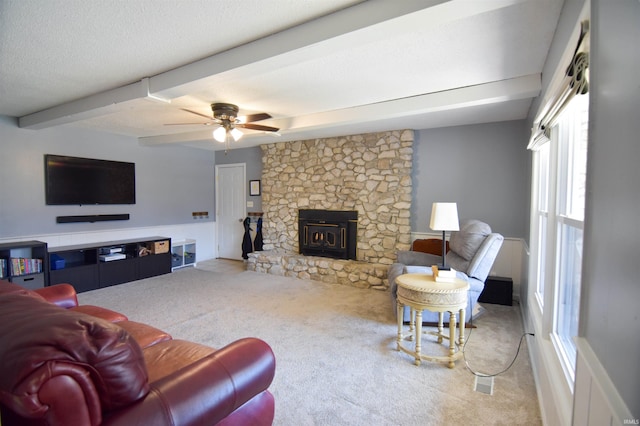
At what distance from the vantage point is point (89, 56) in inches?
88.3

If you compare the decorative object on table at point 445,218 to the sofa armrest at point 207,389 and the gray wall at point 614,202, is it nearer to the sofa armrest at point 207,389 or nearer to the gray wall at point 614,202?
the gray wall at point 614,202

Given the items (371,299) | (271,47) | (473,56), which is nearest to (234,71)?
(271,47)

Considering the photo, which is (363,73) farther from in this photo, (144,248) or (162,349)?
(144,248)

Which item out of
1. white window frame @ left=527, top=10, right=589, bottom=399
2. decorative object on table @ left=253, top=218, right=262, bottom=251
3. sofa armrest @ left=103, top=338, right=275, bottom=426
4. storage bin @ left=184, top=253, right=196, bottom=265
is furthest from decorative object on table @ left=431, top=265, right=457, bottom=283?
storage bin @ left=184, top=253, right=196, bottom=265

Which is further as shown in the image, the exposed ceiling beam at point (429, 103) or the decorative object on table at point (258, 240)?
the decorative object on table at point (258, 240)

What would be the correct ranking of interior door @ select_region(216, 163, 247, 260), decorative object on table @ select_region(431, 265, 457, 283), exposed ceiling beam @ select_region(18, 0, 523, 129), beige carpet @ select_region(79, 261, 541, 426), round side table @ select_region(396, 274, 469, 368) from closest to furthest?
1. exposed ceiling beam @ select_region(18, 0, 523, 129)
2. beige carpet @ select_region(79, 261, 541, 426)
3. round side table @ select_region(396, 274, 469, 368)
4. decorative object on table @ select_region(431, 265, 457, 283)
5. interior door @ select_region(216, 163, 247, 260)

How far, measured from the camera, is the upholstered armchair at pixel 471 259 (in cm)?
298

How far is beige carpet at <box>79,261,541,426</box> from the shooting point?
6.11 feet

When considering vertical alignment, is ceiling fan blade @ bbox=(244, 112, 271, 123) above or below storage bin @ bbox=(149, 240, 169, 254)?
above

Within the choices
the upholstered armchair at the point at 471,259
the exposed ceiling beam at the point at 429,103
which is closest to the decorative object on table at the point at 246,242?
the exposed ceiling beam at the point at 429,103

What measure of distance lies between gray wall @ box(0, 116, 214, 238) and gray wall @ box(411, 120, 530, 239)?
4.31 meters

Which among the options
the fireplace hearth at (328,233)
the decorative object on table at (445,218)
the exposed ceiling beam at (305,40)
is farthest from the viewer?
the fireplace hearth at (328,233)

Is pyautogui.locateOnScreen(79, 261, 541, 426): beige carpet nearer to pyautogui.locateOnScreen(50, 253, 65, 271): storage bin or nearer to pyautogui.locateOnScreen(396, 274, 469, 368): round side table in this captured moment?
pyautogui.locateOnScreen(396, 274, 469, 368): round side table

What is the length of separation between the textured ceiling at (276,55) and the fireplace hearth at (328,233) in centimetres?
181
